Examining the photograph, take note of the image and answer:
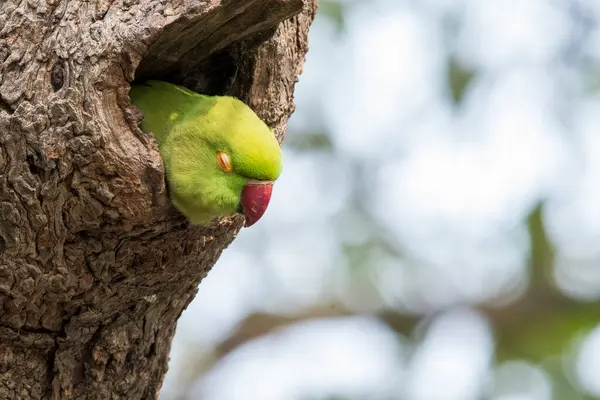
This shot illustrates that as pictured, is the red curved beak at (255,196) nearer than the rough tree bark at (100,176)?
No

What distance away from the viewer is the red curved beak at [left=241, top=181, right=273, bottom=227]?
243 cm

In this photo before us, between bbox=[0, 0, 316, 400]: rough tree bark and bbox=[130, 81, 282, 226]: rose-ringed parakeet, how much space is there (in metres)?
0.10

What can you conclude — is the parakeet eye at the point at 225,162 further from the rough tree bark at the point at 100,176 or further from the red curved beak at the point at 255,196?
the rough tree bark at the point at 100,176

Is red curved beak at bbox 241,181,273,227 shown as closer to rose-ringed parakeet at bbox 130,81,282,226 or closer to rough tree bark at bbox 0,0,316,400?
rose-ringed parakeet at bbox 130,81,282,226

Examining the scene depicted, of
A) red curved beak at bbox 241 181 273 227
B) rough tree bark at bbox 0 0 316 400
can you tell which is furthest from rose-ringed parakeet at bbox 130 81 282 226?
rough tree bark at bbox 0 0 316 400

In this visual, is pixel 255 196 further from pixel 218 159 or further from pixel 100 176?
pixel 100 176

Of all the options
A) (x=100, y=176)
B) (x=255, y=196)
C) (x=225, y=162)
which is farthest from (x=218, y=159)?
(x=100, y=176)

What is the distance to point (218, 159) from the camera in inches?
96.2

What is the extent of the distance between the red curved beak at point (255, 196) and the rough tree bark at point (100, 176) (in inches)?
6.6

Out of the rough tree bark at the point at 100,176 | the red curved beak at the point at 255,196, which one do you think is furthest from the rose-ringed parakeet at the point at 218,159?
the rough tree bark at the point at 100,176

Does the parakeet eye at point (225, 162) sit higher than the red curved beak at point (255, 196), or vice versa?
the parakeet eye at point (225, 162)

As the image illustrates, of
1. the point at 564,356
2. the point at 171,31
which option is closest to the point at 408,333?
the point at 564,356

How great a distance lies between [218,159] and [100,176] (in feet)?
1.37

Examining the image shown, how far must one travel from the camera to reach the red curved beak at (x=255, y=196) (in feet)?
7.98
